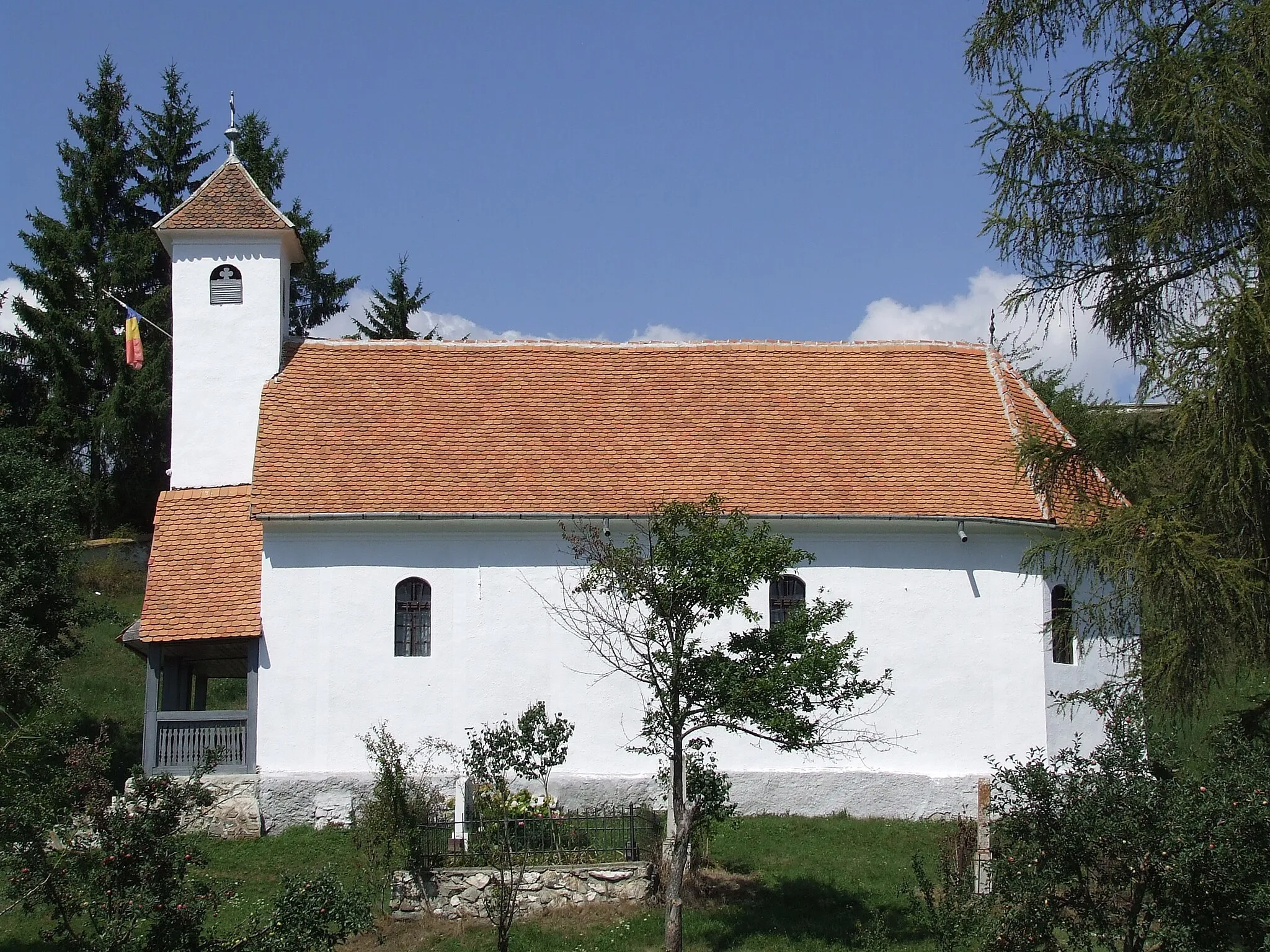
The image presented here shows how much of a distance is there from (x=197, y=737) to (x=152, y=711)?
0.84 metres

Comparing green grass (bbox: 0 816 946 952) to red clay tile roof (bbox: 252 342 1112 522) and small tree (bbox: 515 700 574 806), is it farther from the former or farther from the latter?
red clay tile roof (bbox: 252 342 1112 522)

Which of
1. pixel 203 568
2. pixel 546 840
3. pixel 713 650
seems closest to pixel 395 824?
pixel 546 840

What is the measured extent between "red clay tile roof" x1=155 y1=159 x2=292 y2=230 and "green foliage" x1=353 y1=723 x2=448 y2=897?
Answer: 10.5m

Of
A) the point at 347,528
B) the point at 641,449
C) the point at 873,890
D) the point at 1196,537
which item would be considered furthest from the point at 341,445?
the point at 1196,537

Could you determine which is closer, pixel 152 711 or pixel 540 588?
pixel 152 711

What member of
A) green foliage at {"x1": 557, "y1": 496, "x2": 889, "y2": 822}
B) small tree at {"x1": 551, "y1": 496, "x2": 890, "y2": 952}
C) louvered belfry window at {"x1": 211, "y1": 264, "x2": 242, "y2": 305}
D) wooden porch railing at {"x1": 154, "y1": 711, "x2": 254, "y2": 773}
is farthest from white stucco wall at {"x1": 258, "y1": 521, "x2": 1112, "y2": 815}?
green foliage at {"x1": 557, "y1": 496, "x2": 889, "y2": 822}

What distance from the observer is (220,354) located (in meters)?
24.6

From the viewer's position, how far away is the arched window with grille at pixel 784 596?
22.5m

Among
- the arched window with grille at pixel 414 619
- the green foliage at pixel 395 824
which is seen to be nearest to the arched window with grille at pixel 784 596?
the arched window with grille at pixel 414 619

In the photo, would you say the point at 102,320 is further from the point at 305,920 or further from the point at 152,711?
the point at 305,920

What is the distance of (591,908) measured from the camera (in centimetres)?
1709

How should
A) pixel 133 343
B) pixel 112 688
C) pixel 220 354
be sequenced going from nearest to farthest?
pixel 220 354, pixel 133 343, pixel 112 688

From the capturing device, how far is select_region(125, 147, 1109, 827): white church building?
2181 cm

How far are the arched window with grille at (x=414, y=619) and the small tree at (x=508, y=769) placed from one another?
4.33 meters
